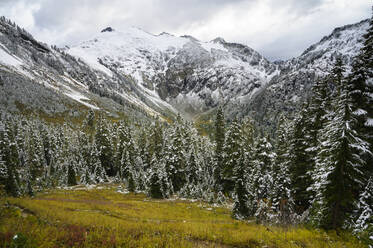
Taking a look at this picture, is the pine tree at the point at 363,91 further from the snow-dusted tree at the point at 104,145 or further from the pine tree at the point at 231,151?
the snow-dusted tree at the point at 104,145


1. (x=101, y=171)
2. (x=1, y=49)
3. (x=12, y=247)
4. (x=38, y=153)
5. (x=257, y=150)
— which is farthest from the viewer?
(x=1, y=49)

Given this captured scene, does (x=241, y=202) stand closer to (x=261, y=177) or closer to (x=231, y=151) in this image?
(x=261, y=177)

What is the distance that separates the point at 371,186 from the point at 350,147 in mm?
2256

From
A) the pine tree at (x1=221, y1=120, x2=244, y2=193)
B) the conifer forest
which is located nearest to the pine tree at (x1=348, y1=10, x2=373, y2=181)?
the conifer forest

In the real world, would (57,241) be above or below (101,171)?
above

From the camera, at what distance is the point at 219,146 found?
132 ft

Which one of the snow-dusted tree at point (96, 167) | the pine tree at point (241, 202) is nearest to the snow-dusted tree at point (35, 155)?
the snow-dusted tree at point (96, 167)

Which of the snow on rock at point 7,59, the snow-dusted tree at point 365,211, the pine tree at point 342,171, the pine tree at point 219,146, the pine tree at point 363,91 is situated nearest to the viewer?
the snow-dusted tree at point 365,211

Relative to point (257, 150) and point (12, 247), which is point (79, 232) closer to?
point (12, 247)

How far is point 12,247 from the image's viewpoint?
6.14 meters

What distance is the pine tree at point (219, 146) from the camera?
38.6m

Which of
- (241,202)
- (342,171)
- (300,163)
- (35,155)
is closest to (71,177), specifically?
(35,155)

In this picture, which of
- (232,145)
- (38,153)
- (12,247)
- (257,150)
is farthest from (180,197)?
(38,153)

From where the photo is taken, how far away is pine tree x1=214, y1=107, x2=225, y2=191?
38553mm
